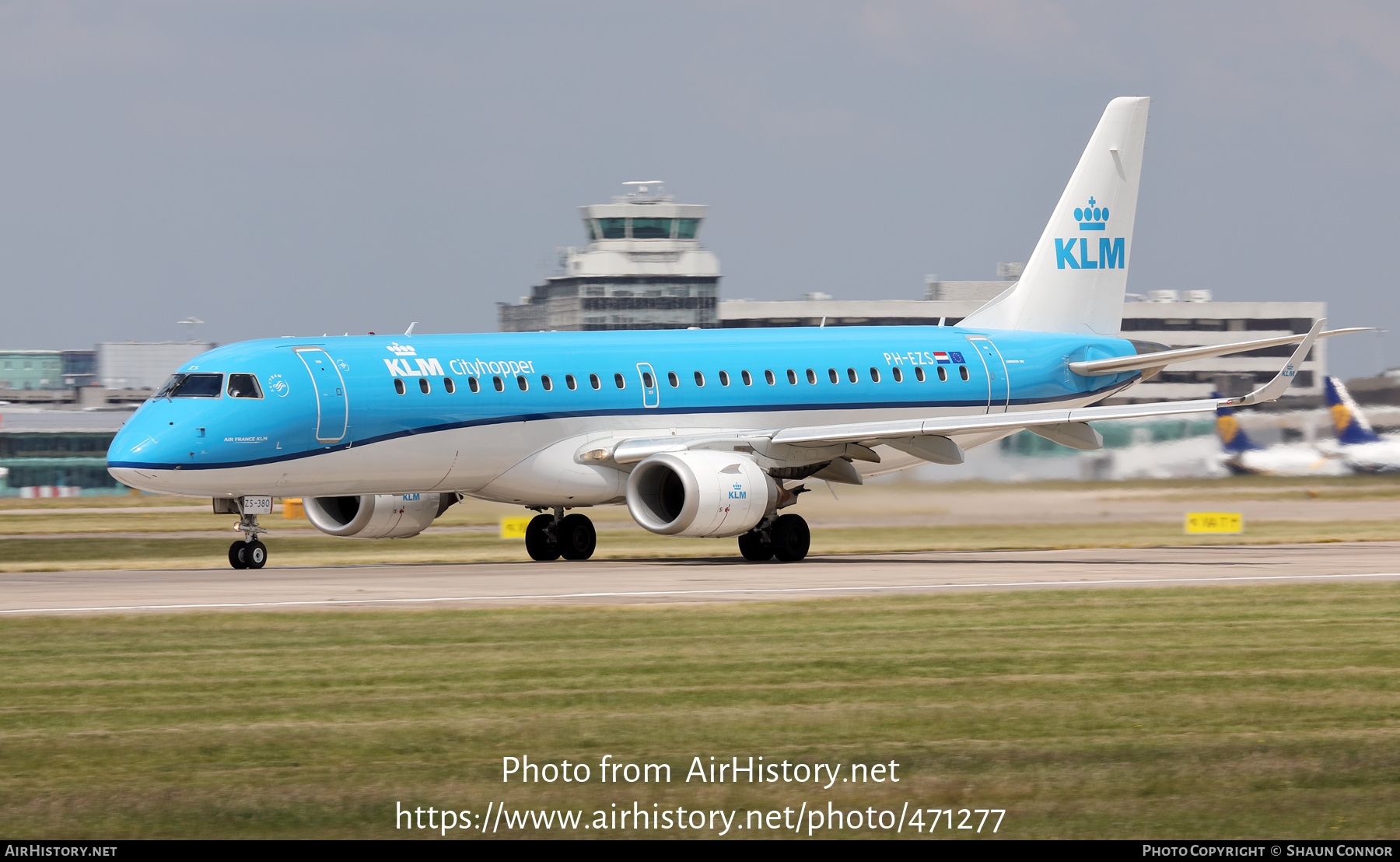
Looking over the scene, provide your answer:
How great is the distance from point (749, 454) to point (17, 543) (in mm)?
19879

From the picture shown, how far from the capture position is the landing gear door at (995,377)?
38312 millimetres

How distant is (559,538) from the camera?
1401 inches

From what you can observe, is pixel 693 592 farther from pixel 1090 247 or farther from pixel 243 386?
pixel 1090 247

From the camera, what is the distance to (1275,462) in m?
48.8

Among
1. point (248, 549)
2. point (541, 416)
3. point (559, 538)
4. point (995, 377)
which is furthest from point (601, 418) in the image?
point (995, 377)

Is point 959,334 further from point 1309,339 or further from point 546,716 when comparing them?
point 546,716

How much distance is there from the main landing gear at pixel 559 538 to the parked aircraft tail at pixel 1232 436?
19694mm

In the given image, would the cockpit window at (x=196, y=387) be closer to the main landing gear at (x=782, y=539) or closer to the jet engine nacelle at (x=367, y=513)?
the jet engine nacelle at (x=367, y=513)

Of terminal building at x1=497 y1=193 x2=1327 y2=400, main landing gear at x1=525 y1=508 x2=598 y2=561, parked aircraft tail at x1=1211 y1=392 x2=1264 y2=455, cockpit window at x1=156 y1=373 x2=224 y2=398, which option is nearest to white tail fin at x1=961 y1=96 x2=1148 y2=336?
parked aircraft tail at x1=1211 y1=392 x2=1264 y2=455

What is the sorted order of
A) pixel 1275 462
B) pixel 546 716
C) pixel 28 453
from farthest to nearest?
pixel 28 453 < pixel 1275 462 < pixel 546 716

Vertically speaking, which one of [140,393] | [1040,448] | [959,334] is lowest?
[140,393]

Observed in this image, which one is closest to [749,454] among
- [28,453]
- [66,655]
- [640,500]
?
[640,500]

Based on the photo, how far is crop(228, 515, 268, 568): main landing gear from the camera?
3142 centimetres

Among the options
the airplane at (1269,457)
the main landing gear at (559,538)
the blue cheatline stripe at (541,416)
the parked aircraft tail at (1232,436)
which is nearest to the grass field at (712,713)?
the blue cheatline stripe at (541,416)
